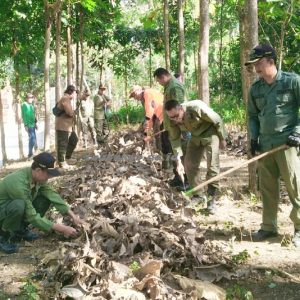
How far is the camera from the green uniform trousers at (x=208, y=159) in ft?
20.5

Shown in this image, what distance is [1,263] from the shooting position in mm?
4797

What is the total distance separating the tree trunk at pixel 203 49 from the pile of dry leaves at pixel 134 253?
10.6 ft

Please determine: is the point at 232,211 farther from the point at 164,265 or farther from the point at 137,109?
the point at 137,109

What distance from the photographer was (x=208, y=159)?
20.7 feet

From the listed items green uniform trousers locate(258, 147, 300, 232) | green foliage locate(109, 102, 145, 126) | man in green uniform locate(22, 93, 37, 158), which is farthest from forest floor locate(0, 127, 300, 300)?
green foliage locate(109, 102, 145, 126)

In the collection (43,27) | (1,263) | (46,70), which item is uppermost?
(43,27)

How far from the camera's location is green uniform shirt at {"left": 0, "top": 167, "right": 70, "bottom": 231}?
4.86m

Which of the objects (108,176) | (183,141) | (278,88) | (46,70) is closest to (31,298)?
(278,88)

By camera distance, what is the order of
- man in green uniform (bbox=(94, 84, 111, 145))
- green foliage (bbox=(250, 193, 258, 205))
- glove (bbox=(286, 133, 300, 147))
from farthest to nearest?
man in green uniform (bbox=(94, 84, 111, 145)) < green foliage (bbox=(250, 193, 258, 205)) < glove (bbox=(286, 133, 300, 147))

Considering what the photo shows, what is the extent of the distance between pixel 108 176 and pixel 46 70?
234 inches

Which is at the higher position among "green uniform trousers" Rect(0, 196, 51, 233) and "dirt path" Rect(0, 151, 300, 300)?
"green uniform trousers" Rect(0, 196, 51, 233)

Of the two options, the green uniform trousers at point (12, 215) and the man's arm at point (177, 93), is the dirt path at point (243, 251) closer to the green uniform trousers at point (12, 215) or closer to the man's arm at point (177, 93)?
the green uniform trousers at point (12, 215)

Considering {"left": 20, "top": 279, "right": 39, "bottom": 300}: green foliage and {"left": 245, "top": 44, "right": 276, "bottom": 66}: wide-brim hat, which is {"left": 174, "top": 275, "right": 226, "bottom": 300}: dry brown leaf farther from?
{"left": 245, "top": 44, "right": 276, "bottom": 66}: wide-brim hat

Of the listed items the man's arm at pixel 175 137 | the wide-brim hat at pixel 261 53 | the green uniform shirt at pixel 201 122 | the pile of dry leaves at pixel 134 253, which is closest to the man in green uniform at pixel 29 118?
the pile of dry leaves at pixel 134 253
